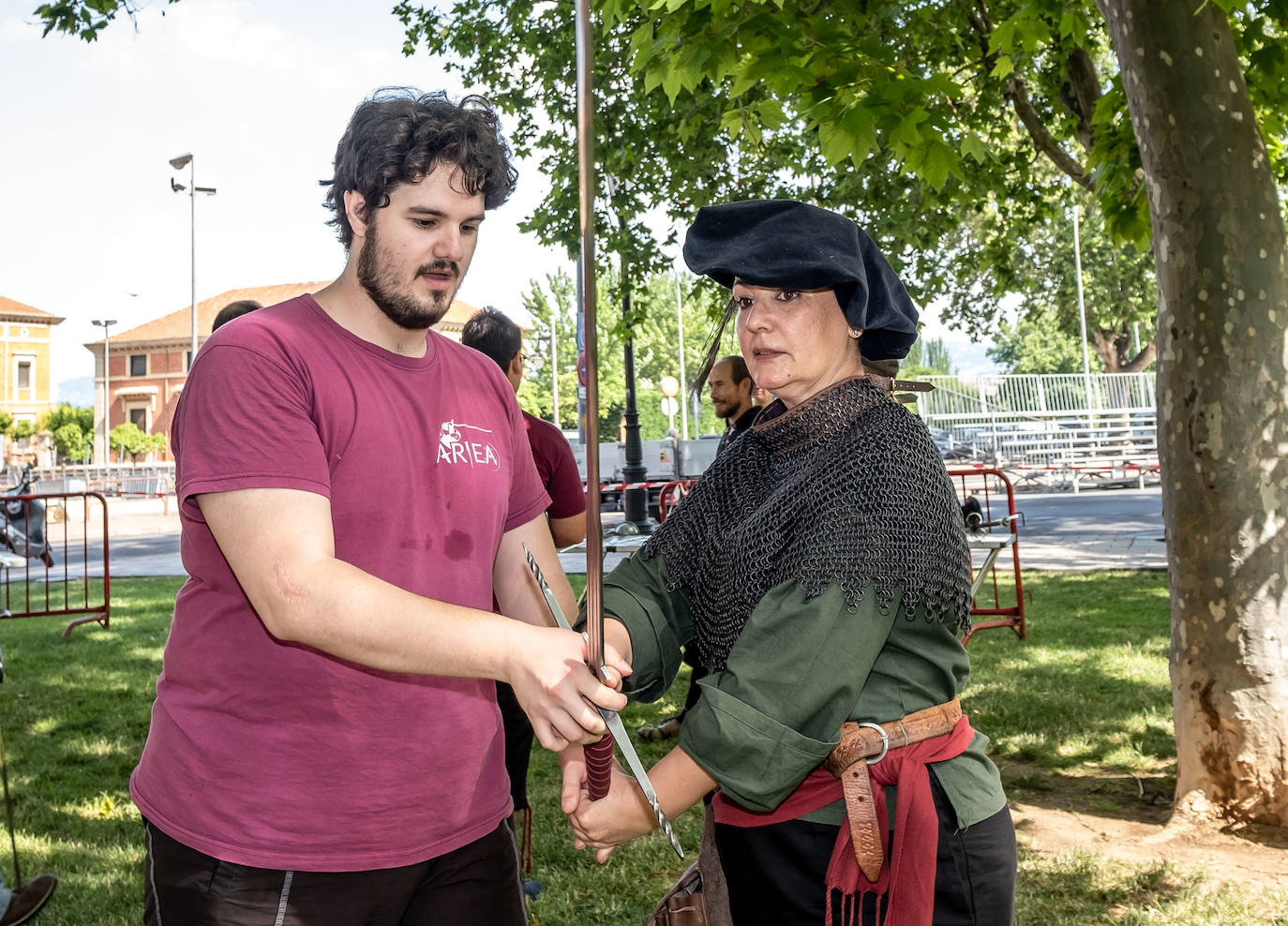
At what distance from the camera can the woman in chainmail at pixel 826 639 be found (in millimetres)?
1784

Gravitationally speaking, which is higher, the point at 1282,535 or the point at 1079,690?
the point at 1282,535

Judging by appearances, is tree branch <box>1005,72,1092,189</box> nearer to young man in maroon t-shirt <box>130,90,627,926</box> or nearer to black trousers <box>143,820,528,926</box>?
young man in maroon t-shirt <box>130,90,627,926</box>

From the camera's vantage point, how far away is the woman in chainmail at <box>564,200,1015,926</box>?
1784 mm

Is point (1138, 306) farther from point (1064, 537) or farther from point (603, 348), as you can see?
point (603, 348)

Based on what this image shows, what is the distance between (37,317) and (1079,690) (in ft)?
277

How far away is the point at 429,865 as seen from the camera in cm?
206

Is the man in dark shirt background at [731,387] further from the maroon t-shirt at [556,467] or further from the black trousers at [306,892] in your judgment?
the black trousers at [306,892]

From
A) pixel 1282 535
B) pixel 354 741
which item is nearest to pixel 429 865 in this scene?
pixel 354 741

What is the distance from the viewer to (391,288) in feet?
6.70

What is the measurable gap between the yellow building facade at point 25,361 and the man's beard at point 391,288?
8077 cm

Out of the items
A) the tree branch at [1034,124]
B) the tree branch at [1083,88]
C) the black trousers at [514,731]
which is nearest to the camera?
the black trousers at [514,731]

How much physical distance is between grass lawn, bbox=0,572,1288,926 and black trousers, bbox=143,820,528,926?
247cm

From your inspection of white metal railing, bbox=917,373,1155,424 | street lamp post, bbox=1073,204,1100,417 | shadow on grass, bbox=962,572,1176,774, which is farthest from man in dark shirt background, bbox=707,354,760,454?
street lamp post, bbox=1073,204,1100,417

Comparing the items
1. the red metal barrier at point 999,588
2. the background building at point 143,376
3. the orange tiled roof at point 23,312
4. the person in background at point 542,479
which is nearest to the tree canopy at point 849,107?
the person in background at point 542,479
